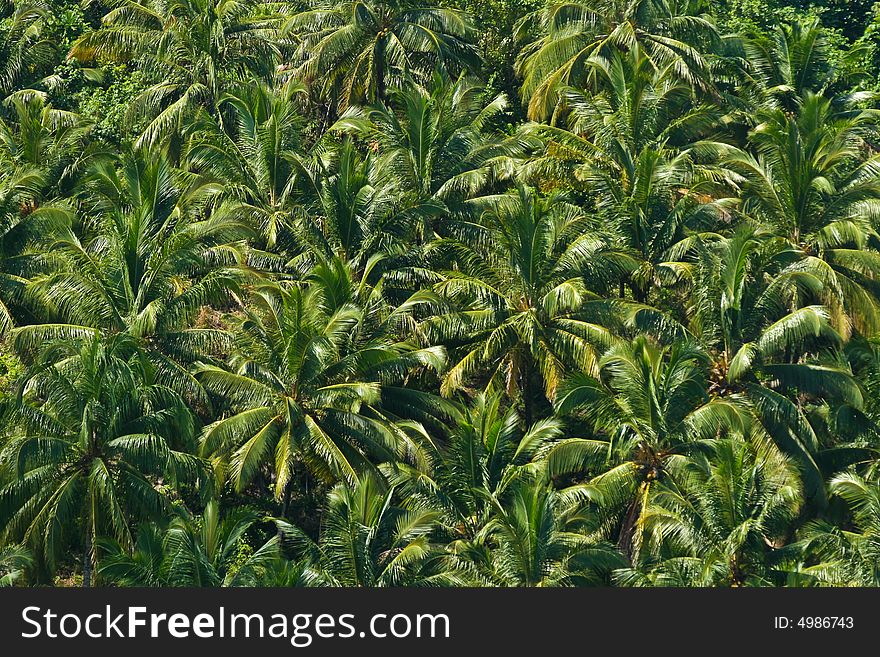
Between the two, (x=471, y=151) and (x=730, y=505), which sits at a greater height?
(x=471, y=151)

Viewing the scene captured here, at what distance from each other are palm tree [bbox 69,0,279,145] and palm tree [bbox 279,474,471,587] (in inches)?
595

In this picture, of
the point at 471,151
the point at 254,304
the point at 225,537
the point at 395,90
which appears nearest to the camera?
the point at 225,537

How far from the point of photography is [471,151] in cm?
3036

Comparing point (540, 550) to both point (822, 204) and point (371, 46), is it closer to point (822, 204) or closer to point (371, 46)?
point (822, 204)

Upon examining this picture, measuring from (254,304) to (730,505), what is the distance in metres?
10.1

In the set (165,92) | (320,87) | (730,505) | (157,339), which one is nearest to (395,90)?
(320,87)

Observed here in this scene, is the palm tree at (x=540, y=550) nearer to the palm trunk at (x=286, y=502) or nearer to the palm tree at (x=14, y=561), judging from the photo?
the palm trunk at (x=286, y=502)

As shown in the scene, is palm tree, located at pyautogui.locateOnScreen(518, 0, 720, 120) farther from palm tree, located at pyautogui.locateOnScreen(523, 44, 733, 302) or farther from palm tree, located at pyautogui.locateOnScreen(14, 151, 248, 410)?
palm tree, located at pyautogui.locateOnScreen(14, 151, 248, 410)

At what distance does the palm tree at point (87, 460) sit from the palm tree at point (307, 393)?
1633 mm

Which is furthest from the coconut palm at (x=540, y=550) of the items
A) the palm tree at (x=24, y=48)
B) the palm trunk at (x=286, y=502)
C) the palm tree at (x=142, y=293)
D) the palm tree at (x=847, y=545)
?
the palm tree at (x=24, y=48)

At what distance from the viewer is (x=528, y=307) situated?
26062 millimetres

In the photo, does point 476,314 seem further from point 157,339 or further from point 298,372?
point 157,339

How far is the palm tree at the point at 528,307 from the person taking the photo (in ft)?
84.1

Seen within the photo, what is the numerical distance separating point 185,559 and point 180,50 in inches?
740
